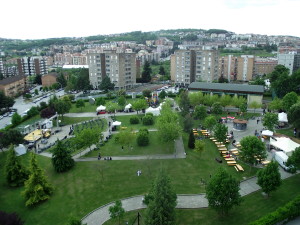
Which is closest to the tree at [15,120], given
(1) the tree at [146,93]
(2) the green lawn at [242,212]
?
(1) the tree at [146,93]

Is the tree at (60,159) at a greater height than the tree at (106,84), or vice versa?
the tree at (106,84)

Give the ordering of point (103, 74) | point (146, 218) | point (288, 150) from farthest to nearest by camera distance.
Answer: point (103, 74) → point (288, 150) → point (146, 218)

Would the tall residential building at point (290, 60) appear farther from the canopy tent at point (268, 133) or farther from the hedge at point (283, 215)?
the hedge at point (283, 215)

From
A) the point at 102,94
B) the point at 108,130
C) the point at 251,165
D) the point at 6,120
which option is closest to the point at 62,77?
the point at 102,94

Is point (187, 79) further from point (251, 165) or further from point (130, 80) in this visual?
point (251, 165)

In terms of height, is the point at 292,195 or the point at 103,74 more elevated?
the point at 103,74

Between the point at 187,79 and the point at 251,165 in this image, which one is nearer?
the point at 251,165

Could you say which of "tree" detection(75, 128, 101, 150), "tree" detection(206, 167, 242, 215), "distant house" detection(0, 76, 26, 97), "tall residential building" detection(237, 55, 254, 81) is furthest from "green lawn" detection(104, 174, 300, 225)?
"tall residential building" detection(237, 55, 254, 81)
